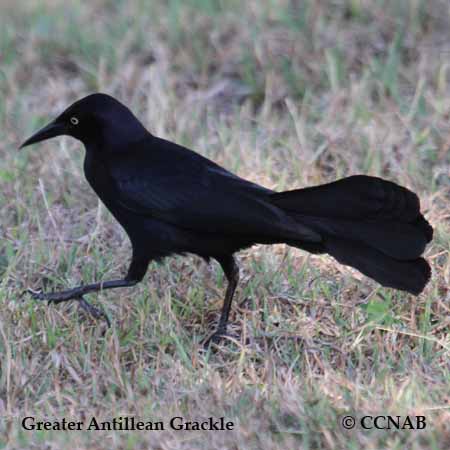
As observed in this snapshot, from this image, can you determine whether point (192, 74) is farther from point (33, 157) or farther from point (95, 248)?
point (95, 248)

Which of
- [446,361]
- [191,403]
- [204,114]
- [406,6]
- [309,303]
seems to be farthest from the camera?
[406,6]

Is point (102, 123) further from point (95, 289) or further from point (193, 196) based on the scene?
point (95, 289)

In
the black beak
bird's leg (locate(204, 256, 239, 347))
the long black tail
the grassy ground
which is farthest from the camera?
the black beak

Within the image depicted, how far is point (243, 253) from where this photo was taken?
5.33 meters

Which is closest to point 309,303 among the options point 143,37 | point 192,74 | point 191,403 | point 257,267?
point 257,267

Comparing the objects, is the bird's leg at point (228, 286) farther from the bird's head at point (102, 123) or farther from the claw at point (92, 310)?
the bird's head at point (102, 123)

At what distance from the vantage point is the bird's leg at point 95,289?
15.6ft

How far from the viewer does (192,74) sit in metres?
7.28

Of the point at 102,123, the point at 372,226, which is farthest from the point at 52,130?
the point at 372,226

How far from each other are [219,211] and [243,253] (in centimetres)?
87

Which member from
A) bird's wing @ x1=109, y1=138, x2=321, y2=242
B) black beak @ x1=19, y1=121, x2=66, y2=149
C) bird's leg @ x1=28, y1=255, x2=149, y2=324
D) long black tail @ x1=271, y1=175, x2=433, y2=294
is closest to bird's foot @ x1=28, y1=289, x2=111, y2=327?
bird's leg @ x1=28, y1=255, x2=149, y2=324

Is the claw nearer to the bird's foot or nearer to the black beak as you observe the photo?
the bird's foot

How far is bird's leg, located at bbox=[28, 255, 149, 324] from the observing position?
476 centimetres

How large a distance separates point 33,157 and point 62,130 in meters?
1.24
